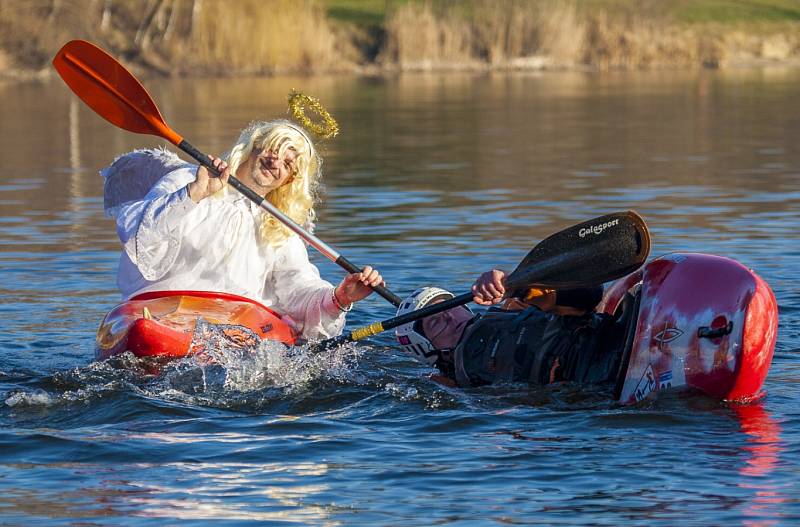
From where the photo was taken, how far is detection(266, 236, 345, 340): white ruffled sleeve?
691cm

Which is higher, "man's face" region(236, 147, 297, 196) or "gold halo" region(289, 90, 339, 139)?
"gold halo" region(289, 90, 339, 139)

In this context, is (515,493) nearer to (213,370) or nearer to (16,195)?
(213,370)

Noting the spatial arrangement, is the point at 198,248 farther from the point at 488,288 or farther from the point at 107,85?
the point at 488,288

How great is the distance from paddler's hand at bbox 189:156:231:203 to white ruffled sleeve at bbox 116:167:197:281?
40mm

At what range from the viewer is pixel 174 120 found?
2123 centimetres

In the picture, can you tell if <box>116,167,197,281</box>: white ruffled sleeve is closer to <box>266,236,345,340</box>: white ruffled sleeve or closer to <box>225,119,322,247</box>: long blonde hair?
<box>225,119,322,247</box>: long blonde hair

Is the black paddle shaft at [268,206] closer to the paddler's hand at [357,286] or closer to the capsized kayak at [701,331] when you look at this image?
the paddler's hand at [357,286]

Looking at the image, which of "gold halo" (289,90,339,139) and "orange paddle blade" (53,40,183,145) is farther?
"orange paddle blade" (53,40,183,145)

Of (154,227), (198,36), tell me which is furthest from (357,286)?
(198,36)

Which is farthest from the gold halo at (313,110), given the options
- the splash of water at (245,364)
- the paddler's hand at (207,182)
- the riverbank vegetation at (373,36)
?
the riverbank vegetation at (373,36)

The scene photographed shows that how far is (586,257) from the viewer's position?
5.75 meters

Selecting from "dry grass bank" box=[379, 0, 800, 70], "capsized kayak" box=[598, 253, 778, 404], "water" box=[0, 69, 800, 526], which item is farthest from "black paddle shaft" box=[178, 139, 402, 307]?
"dry grass bank" box=[379, 0, 800, 70]

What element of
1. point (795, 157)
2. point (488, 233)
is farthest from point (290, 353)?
point (795, 157)

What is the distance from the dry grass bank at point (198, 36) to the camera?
112ft
